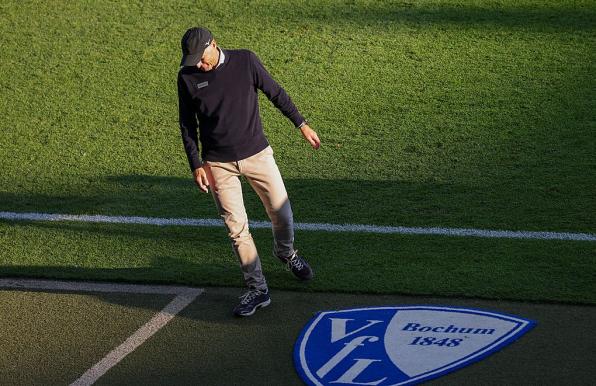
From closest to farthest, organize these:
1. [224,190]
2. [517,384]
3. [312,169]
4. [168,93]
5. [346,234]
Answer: [517,384] < [224,190] < [346,234] < [312,169] < [168,93]

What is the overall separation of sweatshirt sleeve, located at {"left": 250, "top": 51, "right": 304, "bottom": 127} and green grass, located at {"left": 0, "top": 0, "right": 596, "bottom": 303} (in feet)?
3.89

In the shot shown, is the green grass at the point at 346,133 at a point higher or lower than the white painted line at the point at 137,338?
higher

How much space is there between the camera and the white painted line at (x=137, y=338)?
6348mm

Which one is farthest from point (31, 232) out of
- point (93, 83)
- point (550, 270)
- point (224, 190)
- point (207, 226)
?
point (550, 270)

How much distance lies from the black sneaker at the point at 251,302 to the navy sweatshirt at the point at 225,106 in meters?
0.89

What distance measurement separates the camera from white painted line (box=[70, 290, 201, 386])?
250 inches

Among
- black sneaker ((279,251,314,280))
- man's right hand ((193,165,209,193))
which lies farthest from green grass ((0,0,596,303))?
man's right hand ((193,165,209,193))

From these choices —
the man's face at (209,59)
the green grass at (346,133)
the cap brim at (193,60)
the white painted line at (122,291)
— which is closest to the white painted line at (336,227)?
the green grass at (346,133)

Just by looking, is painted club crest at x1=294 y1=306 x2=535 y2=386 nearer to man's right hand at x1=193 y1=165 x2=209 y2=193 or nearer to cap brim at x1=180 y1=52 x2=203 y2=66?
man's right hand at x1=193 y1=165 x2=209 y2=193

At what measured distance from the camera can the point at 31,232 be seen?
8586 millimetres

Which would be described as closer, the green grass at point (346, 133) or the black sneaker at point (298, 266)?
the black sneaker at point (298, 266)

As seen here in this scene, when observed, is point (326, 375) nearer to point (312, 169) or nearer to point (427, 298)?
point (427, 298)

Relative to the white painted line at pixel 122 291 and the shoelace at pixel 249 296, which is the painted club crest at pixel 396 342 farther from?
the white painted line at pixel 122 291

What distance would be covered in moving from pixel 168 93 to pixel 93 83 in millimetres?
903
